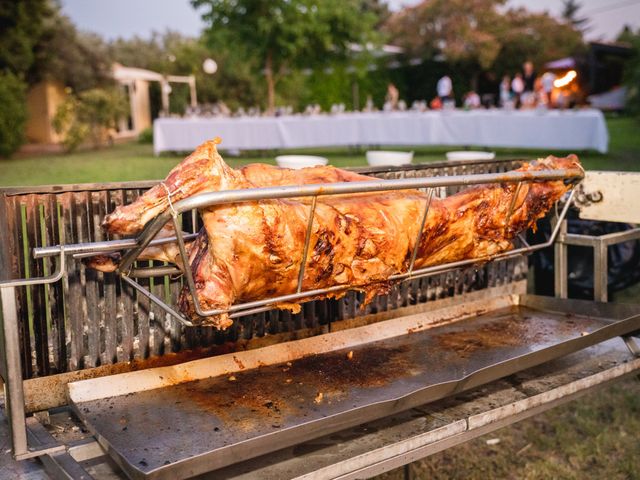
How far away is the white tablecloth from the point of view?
42.2 ft

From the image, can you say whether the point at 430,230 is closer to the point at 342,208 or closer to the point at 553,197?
the point at 342,208

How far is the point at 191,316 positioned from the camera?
6.79ft

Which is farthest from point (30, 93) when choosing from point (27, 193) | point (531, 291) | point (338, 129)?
point (27, 193)

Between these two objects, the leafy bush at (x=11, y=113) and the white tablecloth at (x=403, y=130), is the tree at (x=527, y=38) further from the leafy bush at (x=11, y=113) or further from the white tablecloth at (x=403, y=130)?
the leafy bush at (x=11, y=113)

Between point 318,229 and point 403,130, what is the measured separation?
502 inches

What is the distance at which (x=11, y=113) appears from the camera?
1822 centimetres

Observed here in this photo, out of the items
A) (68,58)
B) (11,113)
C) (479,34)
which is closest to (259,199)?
(11,113)

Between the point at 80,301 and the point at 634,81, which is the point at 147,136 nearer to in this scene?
the point at 634,81

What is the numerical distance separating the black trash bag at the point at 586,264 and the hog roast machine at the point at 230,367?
61.1 inches

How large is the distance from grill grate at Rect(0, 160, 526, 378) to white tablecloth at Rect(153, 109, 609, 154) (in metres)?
11.5

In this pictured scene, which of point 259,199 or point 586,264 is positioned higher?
point 259,199

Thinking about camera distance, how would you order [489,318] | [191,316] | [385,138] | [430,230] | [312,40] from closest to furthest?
[191,316] → [430,230] → [489,318] → [385,138] → [312,40]

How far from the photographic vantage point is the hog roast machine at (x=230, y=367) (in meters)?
1.91

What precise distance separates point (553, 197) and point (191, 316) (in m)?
1.69
